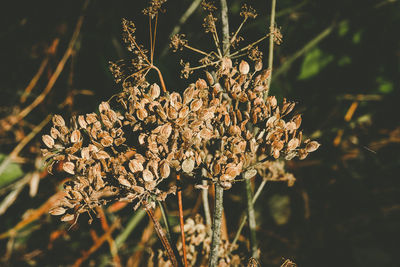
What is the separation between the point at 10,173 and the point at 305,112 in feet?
5.29

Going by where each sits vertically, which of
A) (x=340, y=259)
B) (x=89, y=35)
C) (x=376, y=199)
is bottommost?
(x=340, y=259)

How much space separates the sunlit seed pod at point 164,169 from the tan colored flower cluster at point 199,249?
1.09 feet

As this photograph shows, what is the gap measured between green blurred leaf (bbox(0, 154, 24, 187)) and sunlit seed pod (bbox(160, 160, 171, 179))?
1298 millimetres

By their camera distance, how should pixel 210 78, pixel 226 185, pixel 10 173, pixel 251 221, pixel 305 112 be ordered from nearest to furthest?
1. pixel 226 185
2. pixel 210 78
3. pixel 251 221
4. pixel 305 112
5. pixel 10 173

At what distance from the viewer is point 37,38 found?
5.31ft

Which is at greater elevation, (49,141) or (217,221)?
(49,141)

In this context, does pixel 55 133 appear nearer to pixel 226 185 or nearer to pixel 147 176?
pixel 147 176

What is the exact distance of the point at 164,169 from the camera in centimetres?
56

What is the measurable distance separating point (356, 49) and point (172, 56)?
3.09ft

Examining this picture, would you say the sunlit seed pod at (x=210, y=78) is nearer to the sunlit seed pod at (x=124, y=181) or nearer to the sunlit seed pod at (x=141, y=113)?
the sunlit seed pod at (x=141, y=113)

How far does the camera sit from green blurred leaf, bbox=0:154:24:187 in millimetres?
1467

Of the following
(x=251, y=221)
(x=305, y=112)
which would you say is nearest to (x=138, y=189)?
(x=251, y=221)

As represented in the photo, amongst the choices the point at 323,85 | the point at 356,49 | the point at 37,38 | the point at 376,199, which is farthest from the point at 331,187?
the point at 37,38

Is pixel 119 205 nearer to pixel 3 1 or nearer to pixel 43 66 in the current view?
pixel 43 66
